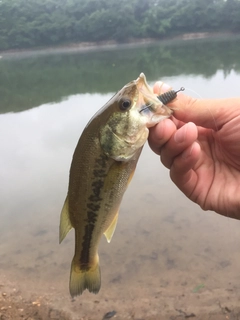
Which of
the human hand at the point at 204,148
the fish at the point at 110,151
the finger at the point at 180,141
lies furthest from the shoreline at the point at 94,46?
the fish at the point at 110,151

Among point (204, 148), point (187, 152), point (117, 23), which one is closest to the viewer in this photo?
point (187, 152)

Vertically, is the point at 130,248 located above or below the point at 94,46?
above

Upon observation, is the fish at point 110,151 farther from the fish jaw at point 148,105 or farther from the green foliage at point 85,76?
the green foliage at point 85,76

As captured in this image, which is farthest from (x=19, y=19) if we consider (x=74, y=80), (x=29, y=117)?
(x=29, y=117)

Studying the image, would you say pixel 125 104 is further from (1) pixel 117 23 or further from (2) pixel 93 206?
(1) pixel 117 23

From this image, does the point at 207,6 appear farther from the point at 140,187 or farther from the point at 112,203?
the point at 112,203

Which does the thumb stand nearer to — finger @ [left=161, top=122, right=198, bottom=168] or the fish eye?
finger @ [left=161, top=122, right=198, bottom=168]

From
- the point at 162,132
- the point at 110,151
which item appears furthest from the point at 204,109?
the point at 110,151
